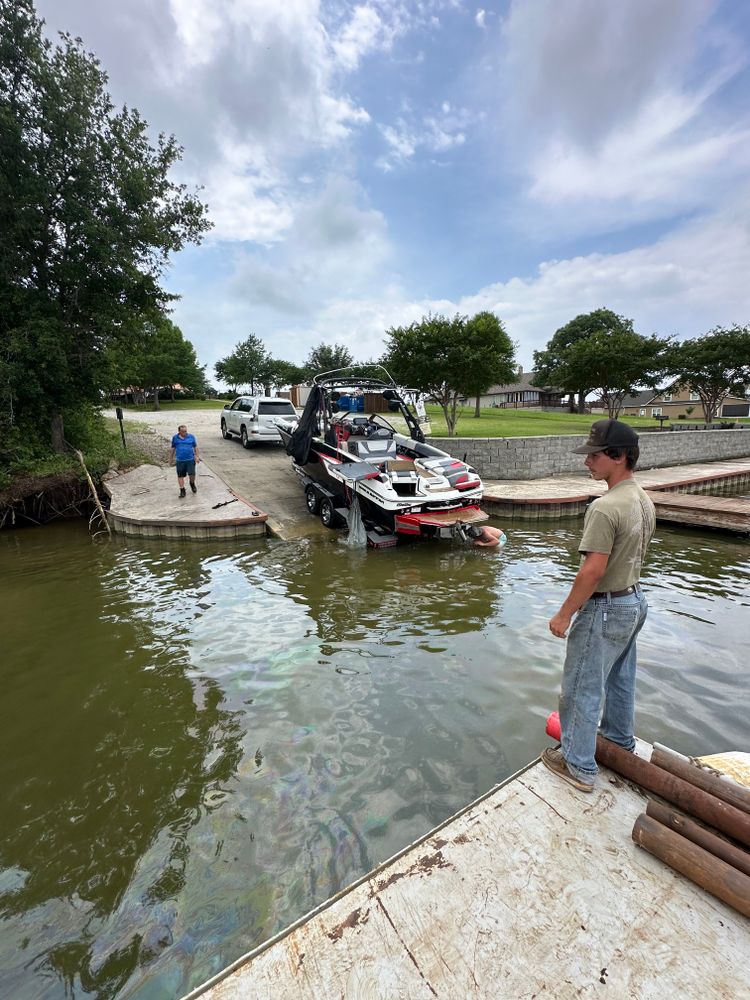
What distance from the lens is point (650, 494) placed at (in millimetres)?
12148

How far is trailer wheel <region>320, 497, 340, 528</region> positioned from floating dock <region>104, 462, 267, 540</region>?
126 cm

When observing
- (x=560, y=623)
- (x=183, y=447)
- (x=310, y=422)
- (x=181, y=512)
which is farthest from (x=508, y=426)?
(x=560, y=623)

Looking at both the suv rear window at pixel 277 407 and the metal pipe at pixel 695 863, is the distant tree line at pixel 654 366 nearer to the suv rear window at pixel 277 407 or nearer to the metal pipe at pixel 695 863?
the suv rear window at pixel 277 407

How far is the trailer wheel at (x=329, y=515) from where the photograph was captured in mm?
9430

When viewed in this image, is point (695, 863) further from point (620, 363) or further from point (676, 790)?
point (620, 363)

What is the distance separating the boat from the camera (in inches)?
324

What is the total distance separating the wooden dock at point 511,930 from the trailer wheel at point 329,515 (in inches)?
286

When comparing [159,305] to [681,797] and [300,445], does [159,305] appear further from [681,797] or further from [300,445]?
[681,797]

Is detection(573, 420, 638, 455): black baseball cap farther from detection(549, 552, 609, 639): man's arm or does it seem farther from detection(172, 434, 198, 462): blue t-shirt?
detection(172, 434, 198, 462): blue t-shirt

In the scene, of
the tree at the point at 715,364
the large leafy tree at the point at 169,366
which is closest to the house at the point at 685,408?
the tree at the point at 715,364

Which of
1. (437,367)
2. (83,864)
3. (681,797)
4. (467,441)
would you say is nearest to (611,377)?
(437,367)

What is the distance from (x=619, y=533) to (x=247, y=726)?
3247mm

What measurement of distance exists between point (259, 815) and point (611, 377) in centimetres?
2768

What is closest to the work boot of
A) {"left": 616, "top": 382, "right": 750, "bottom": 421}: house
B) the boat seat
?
the boat seat
